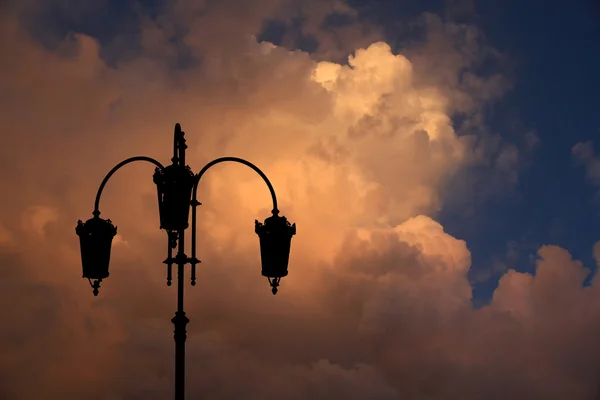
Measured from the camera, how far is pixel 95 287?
37.9 feet

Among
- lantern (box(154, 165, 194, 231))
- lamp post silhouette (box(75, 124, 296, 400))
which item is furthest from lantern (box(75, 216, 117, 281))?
lantern (box(154, 165, 194, 231))

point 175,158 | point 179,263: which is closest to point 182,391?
point 179,263

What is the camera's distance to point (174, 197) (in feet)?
37.4

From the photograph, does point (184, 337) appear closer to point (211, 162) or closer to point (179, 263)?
point (179, 263)

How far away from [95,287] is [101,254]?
49 centimetres

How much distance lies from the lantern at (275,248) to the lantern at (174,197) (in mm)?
1190

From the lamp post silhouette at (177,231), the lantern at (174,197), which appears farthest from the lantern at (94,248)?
the lantern at (174,197)

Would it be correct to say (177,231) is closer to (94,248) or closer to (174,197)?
(174,197)

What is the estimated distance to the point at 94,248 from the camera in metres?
11.6

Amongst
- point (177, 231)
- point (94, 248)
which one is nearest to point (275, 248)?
point (177, 231)

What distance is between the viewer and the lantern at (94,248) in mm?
11508

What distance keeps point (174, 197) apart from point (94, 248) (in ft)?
4.66

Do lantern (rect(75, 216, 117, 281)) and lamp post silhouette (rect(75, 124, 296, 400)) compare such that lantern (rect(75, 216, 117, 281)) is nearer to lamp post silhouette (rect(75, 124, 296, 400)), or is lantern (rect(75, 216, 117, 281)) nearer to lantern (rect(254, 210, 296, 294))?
lamp post silhouette (rect(75, 124, 296, 400))

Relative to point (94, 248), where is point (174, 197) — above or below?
above
